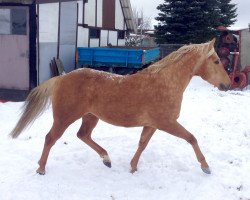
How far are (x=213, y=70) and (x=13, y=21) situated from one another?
7.55 meters

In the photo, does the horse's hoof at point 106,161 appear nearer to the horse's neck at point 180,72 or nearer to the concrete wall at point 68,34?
the horse's neck at point 180,72

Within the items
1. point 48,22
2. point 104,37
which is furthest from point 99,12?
point 48,22

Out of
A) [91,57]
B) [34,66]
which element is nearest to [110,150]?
[34,66]

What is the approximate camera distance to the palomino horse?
4.61 m

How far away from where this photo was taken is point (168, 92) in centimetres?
463

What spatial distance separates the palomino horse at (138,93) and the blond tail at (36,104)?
0.03 meters

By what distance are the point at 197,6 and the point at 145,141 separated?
56.3 feet

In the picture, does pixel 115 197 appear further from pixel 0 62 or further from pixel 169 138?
pixel 0 62

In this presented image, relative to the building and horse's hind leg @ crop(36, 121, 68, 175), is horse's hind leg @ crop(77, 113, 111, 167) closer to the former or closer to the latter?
horse's hind leg @ crop(36, 121, 68, 175)

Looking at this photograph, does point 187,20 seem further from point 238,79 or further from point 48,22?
point 48,22

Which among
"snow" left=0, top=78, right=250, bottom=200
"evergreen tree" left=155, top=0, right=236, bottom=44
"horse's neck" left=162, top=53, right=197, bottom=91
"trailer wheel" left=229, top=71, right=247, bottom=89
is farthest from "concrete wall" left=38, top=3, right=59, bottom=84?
"evergreen tree" left=155, top=0, right=236, bottom=44

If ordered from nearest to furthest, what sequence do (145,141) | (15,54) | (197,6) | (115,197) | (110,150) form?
(115,197) < (145,141) < (110,150) < (15,54) < (197,6)

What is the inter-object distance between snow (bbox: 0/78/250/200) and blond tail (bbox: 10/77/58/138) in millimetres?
604

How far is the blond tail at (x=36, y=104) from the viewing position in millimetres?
4883
